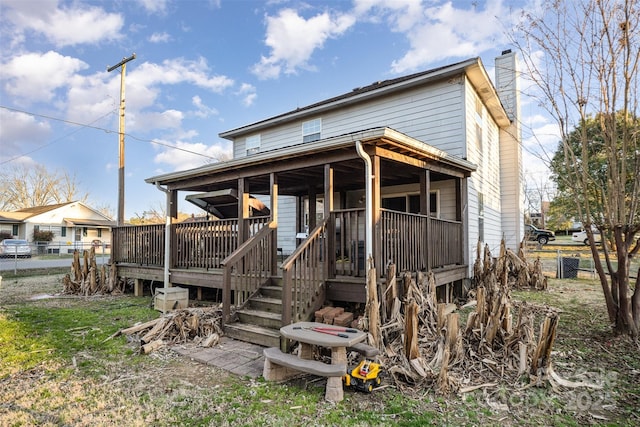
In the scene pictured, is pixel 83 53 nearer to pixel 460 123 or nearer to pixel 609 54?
pixel 460 123

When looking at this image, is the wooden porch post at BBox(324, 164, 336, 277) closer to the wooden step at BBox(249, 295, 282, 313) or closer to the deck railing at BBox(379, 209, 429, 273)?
the deck railing at BBox(379, 209, 429, 273)

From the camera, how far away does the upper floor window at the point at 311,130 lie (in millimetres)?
11266

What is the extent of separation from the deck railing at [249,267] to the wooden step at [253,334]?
8.5 inches

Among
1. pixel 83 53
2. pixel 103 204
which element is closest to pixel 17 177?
pixel 103 204

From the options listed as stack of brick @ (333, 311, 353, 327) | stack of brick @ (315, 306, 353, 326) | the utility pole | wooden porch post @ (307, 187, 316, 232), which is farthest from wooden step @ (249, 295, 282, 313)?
the utility pole

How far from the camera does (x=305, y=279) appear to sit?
17.4 ft

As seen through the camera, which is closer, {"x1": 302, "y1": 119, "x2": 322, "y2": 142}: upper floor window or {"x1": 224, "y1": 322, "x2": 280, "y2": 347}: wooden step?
{"x1": 224, "y1": 322, "x2": 280, "y2": 347}: wooden step

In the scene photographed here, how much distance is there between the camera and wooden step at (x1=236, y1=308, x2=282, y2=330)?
17.5ft

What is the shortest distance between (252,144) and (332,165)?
7.69 meters

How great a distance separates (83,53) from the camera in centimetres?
1666

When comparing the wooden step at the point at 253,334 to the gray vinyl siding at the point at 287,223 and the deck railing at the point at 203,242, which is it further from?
the gray vinyl siding at the point at 287,223

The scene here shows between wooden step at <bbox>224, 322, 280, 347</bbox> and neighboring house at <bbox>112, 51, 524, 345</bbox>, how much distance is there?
0.04 metres

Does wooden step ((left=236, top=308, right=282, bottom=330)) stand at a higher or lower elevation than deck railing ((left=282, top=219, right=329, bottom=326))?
lower

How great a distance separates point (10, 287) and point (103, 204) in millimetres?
40932
